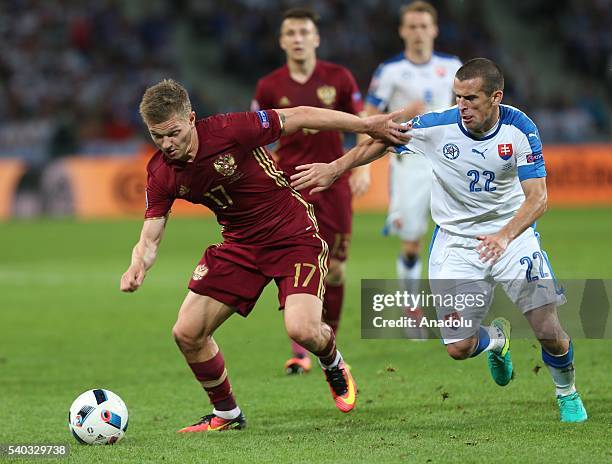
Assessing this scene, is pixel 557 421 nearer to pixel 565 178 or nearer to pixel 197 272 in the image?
pixel 197 272

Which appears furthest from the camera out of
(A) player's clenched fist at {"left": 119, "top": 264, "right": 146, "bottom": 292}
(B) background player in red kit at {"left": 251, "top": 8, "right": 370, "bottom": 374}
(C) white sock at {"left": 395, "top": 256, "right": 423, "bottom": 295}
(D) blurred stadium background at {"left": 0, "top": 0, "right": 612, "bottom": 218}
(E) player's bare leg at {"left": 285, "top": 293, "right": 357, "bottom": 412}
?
(D) blurred stadium background at {"left": 0, "top": 0, "right": 612, "bottom": 218}

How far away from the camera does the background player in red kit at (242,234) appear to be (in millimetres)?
5867

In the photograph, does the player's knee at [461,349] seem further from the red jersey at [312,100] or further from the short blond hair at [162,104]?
the red jersey at [312,100]

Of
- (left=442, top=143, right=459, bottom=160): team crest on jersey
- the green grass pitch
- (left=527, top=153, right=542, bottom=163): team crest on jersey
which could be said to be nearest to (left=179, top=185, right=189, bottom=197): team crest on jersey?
the green grass pitch

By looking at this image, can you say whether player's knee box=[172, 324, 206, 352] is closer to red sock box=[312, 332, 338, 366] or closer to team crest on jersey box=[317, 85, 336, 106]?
red sock box=[312, 332, 338, 366]

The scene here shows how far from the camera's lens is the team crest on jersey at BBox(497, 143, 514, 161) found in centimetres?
595

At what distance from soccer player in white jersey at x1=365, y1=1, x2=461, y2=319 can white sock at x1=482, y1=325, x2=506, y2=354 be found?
3030 millimetres

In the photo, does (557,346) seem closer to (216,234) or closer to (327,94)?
(327,94)

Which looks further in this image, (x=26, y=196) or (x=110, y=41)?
(x=110, y=41)

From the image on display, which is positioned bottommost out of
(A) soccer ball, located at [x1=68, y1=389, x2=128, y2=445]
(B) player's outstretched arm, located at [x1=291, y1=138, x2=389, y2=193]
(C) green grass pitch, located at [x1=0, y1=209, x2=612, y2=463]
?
(C) green grass pitch, located at [x1=0, y1=209, x2=612, y2=463]

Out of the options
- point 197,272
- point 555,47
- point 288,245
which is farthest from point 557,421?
point 555,47

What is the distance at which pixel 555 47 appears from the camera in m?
26.0

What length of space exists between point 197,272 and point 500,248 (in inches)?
67.9

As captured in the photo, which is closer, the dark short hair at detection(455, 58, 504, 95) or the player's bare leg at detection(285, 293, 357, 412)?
the dark short hair at detection(455, 58, 504, 95)
